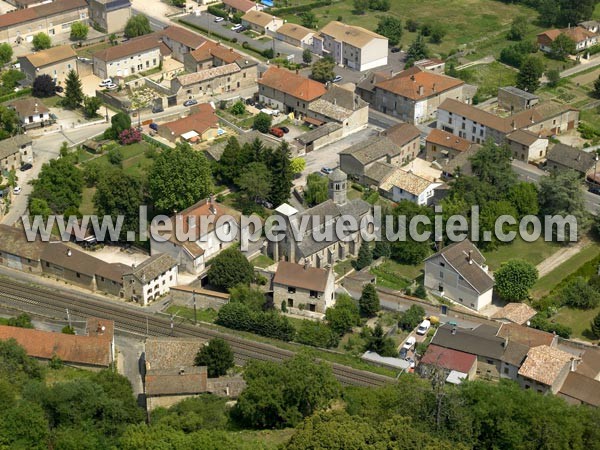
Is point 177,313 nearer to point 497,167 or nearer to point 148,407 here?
point 148,407

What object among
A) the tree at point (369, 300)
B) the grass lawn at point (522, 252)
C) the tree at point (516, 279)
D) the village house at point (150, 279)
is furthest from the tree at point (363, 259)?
the village house at point (150, 279)

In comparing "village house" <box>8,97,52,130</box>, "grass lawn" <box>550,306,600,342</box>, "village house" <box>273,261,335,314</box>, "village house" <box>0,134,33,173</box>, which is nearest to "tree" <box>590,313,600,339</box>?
"grass lawn" <box>550,306,600,342</box>

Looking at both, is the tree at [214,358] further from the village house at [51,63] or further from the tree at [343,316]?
the village house at [51,63]

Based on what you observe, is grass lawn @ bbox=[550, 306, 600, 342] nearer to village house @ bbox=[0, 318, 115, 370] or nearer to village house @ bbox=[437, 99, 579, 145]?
village house @ bbox=[437, 99, 579, 145]

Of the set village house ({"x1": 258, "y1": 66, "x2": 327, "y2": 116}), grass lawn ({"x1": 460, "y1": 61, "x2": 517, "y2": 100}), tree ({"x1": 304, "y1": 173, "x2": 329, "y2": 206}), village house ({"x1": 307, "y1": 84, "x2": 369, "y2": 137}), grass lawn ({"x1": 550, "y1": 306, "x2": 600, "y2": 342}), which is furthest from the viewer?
grass lawn ({"x1": 460, "y1": 61, "x2": 517, "y2": 100})

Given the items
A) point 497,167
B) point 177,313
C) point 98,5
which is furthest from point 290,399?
point 98,5
